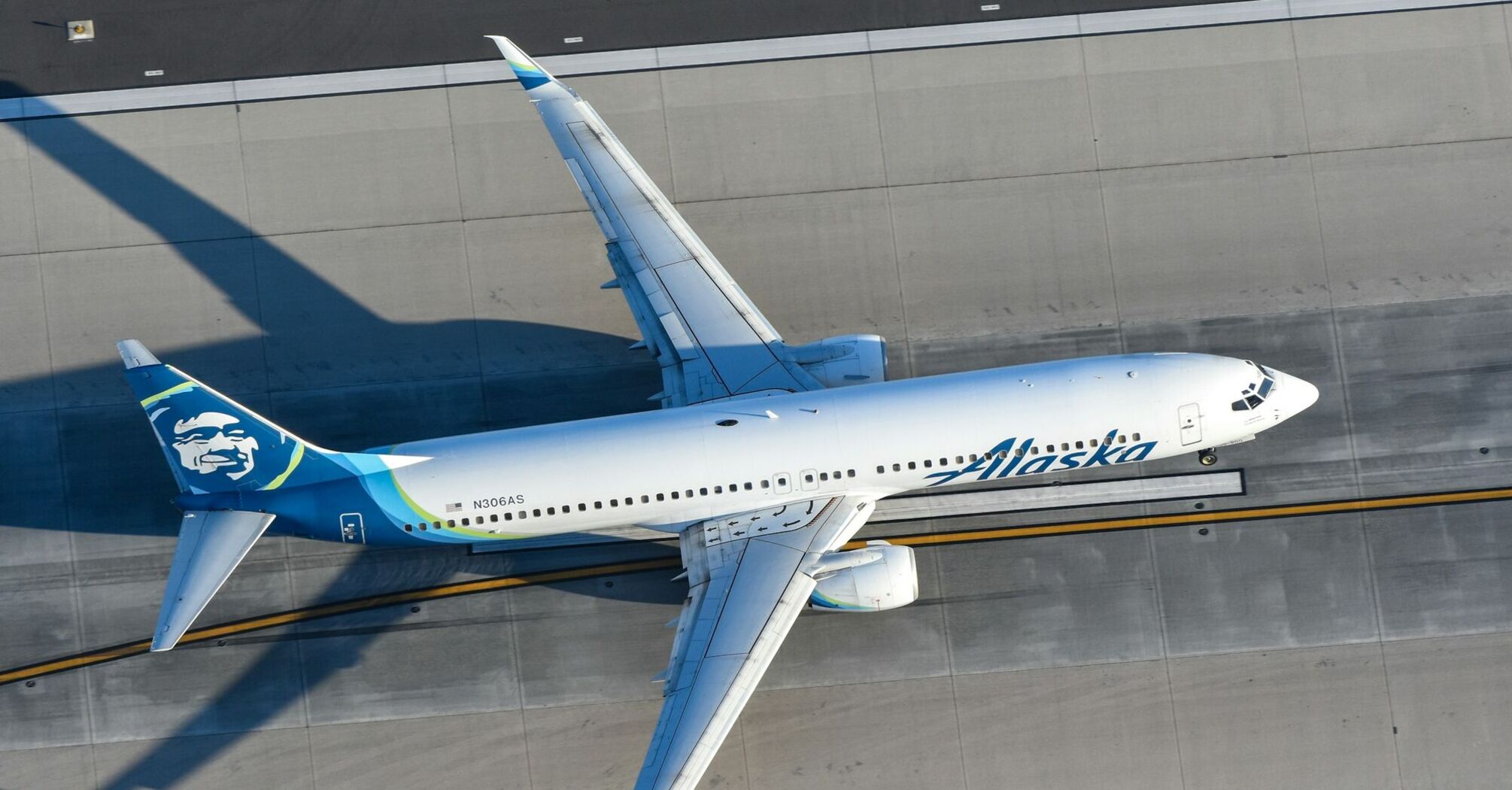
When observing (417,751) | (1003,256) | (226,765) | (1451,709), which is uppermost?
(1003,256)

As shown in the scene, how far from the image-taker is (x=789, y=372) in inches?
731

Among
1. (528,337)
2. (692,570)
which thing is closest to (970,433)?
(692,570)

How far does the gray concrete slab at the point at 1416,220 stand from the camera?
66.1ft

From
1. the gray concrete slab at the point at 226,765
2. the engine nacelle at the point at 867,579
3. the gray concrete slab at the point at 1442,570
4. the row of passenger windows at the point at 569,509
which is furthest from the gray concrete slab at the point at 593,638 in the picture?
the gray concrete slab at the point at 1442,570

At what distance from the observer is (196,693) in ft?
64.3

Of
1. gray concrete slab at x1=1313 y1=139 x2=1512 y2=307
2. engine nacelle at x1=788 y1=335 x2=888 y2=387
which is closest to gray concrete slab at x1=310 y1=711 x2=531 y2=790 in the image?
engine nacelle at x1=788 y1=335 x2=888 y2=387

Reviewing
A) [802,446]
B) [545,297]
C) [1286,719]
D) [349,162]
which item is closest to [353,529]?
[545,297]

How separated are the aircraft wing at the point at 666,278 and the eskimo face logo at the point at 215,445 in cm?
662

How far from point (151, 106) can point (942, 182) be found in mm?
15469

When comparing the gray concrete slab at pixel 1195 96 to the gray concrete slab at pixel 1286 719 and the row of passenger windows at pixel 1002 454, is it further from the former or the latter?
the gray concrete slab at pixel 1286 719

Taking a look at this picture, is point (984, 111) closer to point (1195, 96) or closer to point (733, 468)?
point (1195, 96)

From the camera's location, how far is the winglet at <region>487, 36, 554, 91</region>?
18641 mm

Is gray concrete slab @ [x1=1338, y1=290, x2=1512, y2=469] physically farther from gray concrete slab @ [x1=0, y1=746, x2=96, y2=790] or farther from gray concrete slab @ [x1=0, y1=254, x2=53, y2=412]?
gray concrete slab @ [x1=0, y1=254, x2=53, y2=412]

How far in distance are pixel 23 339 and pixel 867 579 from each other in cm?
1652
